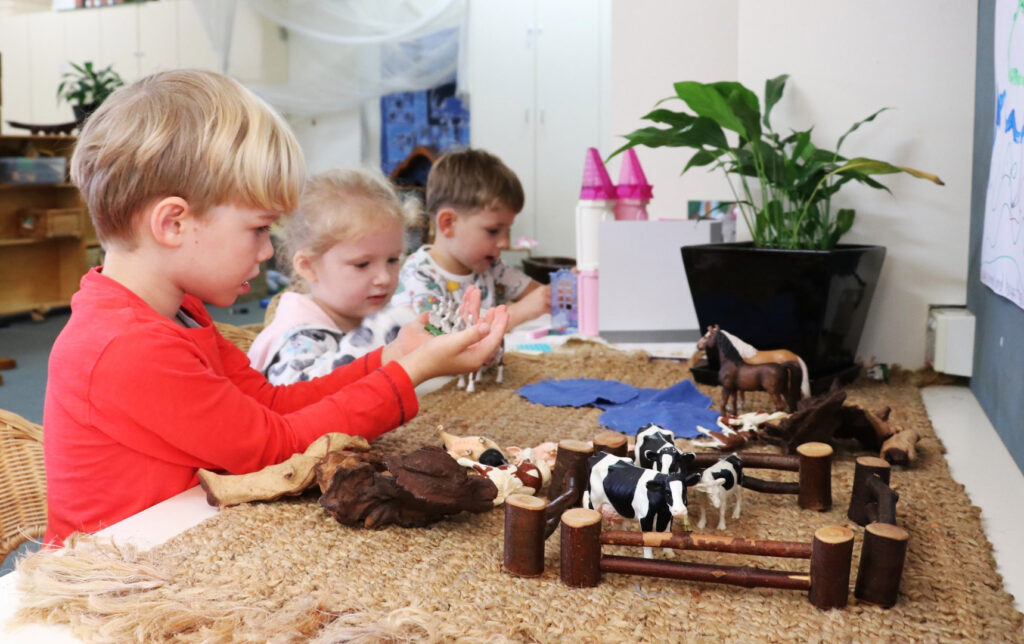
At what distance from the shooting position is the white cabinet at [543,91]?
529 cm

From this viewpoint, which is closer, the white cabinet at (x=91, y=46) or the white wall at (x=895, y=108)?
the white wall at (x=895, y=108)

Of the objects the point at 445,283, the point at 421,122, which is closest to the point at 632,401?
the point at 445,283

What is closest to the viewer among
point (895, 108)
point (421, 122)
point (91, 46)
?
point (895, 108)

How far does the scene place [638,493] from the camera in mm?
582

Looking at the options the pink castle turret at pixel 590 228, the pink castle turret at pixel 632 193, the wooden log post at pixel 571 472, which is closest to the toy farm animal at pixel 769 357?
the wooden log post at pixel 571 472

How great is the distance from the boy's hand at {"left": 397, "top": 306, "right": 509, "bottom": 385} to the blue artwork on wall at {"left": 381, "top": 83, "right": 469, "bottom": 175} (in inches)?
187

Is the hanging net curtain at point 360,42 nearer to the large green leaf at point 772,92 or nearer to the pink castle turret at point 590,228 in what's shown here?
the pink castle turret at point 590,228

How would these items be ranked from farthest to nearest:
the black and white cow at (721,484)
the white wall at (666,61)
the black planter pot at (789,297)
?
the white wall at (666,61) < the black planter pot at (789,297) < the black and white cow at (721,484)

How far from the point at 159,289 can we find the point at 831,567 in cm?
62

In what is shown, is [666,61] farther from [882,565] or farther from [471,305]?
[882,565]

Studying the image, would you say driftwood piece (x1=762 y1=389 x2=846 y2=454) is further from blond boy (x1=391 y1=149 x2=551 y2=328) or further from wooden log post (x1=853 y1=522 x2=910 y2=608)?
blond boy (x1=391 y1=149 x2=551 y2=328)

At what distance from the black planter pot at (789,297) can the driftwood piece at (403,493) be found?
63cm

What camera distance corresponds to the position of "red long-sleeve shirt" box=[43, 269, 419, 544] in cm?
72

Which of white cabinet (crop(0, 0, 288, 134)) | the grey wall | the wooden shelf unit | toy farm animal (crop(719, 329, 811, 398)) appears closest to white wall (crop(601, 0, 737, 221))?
the grey wall
